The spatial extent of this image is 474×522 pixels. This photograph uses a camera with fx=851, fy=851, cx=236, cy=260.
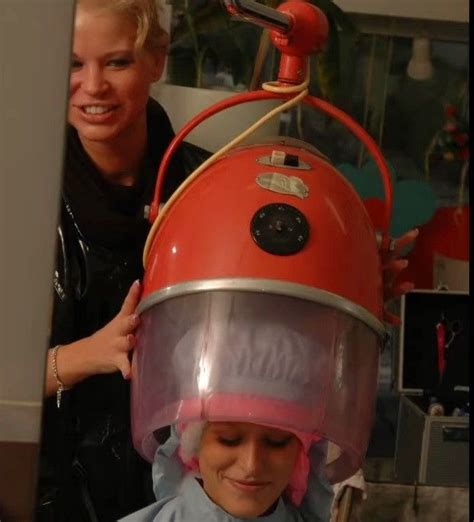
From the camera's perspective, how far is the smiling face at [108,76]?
2.51 ft

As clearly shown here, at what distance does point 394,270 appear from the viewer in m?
0.80

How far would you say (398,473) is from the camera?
0.83 m

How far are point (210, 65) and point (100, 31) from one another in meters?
0.11

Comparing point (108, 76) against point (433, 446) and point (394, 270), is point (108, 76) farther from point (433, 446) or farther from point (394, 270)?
point (433, 446)

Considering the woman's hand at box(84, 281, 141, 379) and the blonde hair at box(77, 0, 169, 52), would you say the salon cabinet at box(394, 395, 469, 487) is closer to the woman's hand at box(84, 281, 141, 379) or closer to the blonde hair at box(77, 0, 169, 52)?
the woman's hand at box(84, 281, 141, 379)

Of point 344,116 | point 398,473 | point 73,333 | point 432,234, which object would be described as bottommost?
point 398,473

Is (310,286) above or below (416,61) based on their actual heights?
below

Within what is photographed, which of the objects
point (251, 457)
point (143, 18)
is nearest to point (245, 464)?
point (251, 457)

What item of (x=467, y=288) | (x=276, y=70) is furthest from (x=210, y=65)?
(x=467, y=288)

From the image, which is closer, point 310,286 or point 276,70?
point 310,286

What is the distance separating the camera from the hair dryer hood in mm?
698

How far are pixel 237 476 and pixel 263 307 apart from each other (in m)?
0.15

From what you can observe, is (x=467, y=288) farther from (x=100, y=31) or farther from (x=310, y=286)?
(x=100, y=31)

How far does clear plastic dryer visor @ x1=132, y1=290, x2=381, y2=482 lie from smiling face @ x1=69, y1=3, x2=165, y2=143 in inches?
7.0
